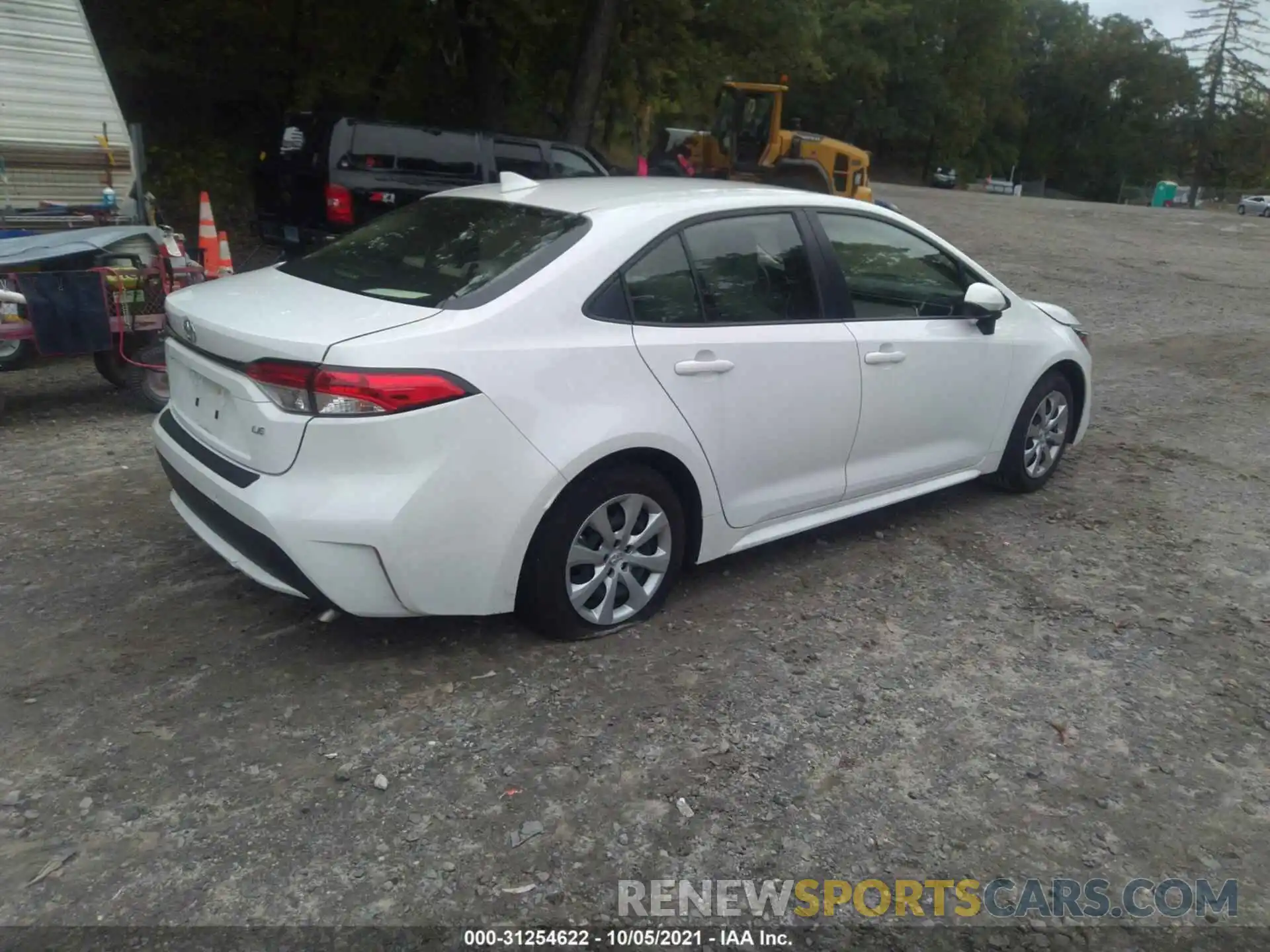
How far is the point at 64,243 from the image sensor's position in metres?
6.25

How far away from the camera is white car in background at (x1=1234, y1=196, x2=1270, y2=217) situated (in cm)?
4519

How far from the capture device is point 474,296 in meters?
3.59

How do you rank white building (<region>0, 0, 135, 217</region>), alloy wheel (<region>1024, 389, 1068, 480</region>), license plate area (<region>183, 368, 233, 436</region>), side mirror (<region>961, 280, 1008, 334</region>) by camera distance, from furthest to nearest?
white building (<region>0, 0, 135, 217</region>) < alloy wheel (<region>1024, 389, 1068, 480</region>) < side mirror (<region>961, 280, 1008, 334</region>) < license plate area (<region>183, 368, 233, 436</region>)

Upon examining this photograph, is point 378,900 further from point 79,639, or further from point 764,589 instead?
point 764,589

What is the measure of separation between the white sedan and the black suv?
6.76m

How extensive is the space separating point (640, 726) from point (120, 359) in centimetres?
502

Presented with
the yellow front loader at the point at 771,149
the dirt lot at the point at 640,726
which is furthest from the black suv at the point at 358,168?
the yellow front loader at the point at 771,149

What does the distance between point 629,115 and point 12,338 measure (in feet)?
53.5

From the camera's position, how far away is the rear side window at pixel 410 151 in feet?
36.2

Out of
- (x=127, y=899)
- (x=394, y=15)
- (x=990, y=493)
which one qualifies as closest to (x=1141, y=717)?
(x=990, y=493)

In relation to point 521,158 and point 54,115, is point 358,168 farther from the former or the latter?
point 54,115

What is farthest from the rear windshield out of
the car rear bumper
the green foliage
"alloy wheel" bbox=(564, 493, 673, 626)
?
the green foliage

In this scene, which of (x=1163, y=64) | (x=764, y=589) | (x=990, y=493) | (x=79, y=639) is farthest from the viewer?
(x=1163, y=64)

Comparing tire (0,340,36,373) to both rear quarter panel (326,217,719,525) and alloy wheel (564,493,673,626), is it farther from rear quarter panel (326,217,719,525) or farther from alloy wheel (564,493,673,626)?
alloy wheel (564,493,673,626)
